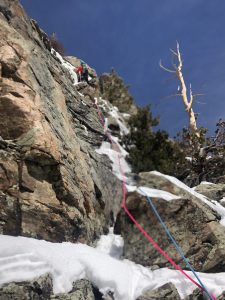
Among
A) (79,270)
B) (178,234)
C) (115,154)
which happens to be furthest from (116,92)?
(79,270)

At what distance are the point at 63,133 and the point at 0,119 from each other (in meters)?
1.51

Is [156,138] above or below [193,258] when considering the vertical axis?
above

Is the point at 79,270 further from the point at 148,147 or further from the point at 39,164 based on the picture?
the point at 148,147

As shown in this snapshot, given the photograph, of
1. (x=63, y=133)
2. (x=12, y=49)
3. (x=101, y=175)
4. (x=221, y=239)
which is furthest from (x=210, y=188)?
(x=12, y=49)

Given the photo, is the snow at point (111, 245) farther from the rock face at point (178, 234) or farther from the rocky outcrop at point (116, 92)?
the rocky outcrop at point (116, 92)

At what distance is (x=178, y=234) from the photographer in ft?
21.0

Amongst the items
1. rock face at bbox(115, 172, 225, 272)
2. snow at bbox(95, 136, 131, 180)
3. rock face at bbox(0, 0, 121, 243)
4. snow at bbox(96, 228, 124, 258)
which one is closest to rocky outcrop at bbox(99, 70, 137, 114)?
snow at bbox(95, 136, 131, 180)

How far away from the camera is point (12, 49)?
743cm

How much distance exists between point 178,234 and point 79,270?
217 cm

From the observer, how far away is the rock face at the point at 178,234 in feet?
20.2

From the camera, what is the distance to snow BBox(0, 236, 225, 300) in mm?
4363

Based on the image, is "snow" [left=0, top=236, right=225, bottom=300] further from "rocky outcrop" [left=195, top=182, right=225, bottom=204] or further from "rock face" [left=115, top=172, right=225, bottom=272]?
"rocky outcrop" [left=195, top=182, right=225, bottom=204]

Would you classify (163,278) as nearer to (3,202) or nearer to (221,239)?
(221,239)

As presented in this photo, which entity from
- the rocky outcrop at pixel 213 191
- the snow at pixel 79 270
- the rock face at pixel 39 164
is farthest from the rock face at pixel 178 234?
the rocky outcrop at pixel 213 191
